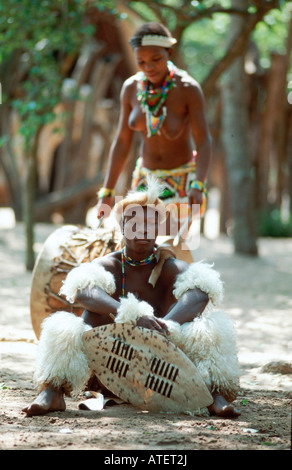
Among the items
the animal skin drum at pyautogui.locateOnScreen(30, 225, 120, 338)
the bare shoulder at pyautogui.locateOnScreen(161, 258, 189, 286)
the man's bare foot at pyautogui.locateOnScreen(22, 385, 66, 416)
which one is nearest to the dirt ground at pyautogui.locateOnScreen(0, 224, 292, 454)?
the man's bare foot at pyautogui.locateOnScreen(22, 385, 66, 416)

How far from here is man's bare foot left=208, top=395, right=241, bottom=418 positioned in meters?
3.25

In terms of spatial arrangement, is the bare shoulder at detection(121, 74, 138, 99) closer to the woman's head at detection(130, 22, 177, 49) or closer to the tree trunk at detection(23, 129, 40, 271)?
the woman's head at detection(130, 22, 177, 49)

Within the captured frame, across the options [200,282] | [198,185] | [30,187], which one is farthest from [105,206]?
[30,187]

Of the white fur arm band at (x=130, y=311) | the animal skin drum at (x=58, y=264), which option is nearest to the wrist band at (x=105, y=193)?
the animal skin drum at (x=58, y=264)

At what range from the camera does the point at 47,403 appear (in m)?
3.32

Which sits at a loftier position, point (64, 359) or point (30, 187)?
point (64, 359)

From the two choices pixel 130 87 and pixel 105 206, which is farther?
pixel 130 87

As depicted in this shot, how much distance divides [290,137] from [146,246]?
1364cm

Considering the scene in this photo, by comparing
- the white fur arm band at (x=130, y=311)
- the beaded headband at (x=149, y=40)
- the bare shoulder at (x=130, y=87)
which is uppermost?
the beaded headband at (x=149, y=40)

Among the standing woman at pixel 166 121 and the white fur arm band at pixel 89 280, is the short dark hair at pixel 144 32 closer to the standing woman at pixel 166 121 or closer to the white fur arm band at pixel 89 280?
the standing woman at pixel 166 121

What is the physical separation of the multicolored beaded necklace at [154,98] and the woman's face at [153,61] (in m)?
0.06

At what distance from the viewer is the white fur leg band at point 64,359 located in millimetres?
3389

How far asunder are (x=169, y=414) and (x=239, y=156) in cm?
761

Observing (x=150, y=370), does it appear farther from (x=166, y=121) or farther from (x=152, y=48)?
(x=152, y=48)
